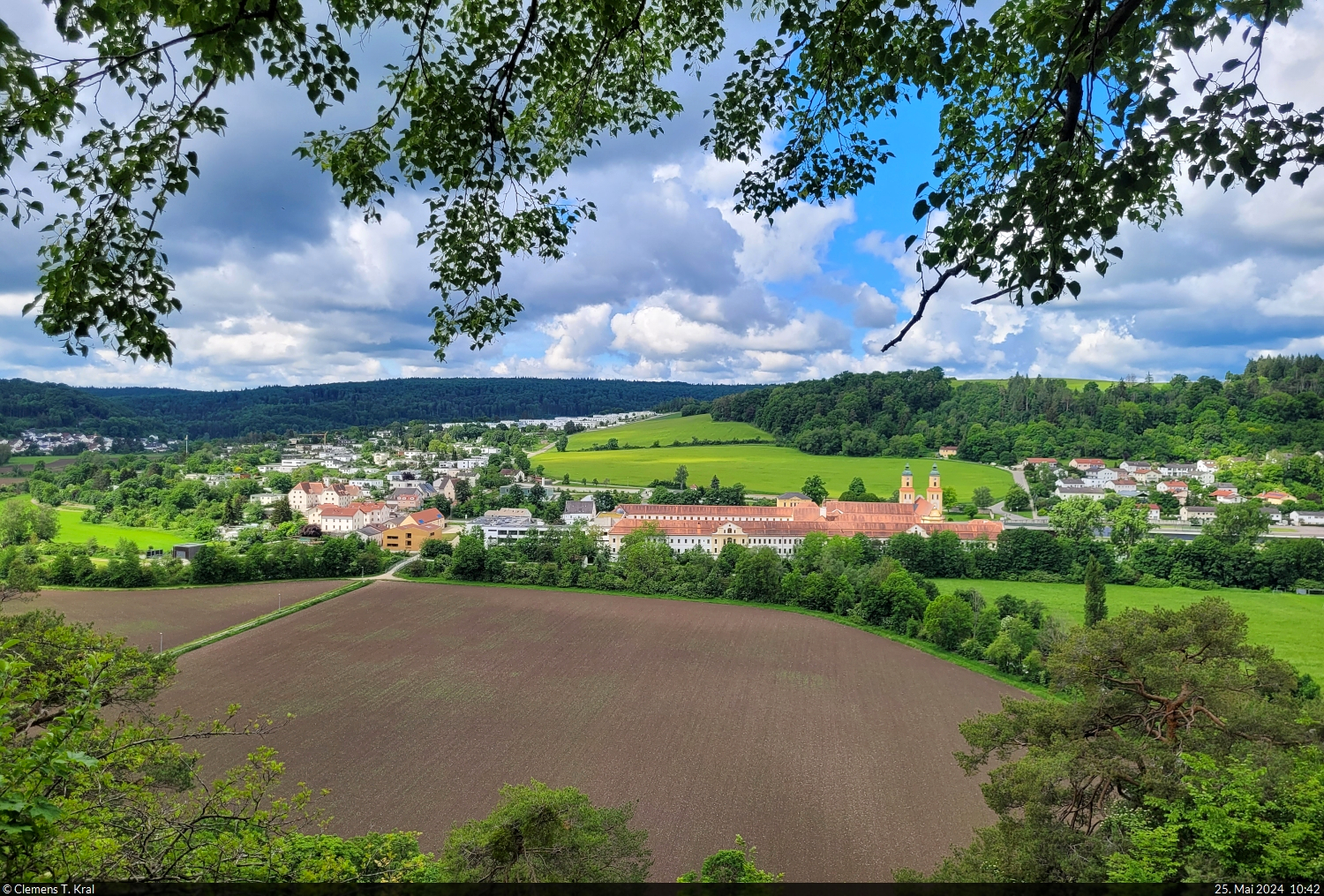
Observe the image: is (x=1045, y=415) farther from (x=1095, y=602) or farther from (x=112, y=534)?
(x=112, y=534)

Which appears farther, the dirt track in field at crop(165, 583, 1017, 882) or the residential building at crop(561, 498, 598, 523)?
the residential building at crop(561, 498, 598, 523)

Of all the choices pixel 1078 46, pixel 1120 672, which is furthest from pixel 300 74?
pixel 1120 672

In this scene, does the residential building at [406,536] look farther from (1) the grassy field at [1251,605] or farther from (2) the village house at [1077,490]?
(2) the village house at [1077,490]

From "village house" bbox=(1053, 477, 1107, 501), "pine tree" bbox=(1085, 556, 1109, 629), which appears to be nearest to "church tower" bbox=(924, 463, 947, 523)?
"village house" bbox=(1053, 477, 1107, 501)

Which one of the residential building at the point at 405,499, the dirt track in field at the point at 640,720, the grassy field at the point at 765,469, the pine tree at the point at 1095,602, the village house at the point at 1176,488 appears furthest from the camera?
the grassy field at the point at 765,469

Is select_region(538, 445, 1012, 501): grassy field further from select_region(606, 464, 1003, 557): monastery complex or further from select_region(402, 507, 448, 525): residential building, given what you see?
select_region(402, 507, 448, 525): residential building

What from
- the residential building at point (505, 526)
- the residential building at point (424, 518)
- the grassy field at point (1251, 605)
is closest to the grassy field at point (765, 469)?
the residential building at point (505, 526)
